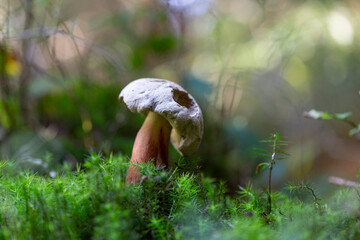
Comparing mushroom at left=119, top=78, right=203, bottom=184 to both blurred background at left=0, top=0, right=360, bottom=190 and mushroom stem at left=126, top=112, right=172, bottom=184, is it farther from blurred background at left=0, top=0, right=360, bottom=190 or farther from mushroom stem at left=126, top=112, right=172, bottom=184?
blurred background at left=0, top=0, right=360, bottom=190

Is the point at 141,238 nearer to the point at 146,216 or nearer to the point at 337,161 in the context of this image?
the point at 146,216

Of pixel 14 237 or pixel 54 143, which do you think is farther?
pixel 54 143

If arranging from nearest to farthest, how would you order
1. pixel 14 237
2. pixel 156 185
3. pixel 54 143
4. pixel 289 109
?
pixel 14 237
pixel 156 185
pixel 54 143
pixel 289 109

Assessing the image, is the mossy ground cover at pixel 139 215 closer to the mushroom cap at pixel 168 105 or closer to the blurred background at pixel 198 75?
the mushroom cap at pixel 168 105

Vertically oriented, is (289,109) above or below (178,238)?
below

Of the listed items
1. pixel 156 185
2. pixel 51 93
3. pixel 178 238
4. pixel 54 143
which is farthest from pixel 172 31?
pixel 178 238

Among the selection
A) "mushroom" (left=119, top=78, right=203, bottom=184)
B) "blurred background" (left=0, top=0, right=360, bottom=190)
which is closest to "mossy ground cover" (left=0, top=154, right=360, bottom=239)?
"mushroom" (left=119, top=78, right=203, bottom=184)

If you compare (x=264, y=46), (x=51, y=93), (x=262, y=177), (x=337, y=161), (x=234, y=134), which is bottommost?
(x=337, y=161)

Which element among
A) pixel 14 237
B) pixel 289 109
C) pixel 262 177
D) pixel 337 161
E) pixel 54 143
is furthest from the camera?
pixel 289 109

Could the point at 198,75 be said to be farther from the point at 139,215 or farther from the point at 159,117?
the point at 139,215

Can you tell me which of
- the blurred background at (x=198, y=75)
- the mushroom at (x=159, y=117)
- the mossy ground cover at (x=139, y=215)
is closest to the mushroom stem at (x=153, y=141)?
the mushroom at (x=159, y=117)
